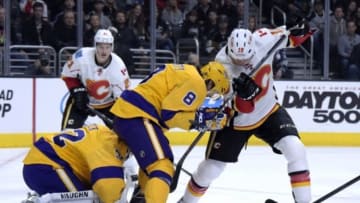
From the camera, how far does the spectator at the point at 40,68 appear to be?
8992mm

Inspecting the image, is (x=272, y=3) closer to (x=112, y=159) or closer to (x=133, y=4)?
(x=133, y=4)

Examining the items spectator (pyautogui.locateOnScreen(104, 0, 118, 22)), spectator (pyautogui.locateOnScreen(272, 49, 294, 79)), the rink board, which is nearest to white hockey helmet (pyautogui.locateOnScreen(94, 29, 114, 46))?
the rink board

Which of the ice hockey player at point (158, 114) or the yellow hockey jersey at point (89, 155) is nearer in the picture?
the ice hockey player at point (158, 114)

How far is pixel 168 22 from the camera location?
10172 millimetres

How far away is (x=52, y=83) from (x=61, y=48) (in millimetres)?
828

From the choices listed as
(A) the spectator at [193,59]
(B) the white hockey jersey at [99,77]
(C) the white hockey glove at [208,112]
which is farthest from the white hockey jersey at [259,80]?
(A) the spectator at [193,59]

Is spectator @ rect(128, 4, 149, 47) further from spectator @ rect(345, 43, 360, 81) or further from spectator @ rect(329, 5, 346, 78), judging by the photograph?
spectator @ rect(345, 43, 360, 81)

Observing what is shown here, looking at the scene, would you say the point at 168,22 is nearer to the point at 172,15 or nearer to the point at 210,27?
the point at 172,15

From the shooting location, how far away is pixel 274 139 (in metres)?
4.62

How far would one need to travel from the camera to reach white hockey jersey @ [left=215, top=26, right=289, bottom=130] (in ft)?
15.0

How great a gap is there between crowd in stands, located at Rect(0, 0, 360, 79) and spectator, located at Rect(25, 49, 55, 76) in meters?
0.34

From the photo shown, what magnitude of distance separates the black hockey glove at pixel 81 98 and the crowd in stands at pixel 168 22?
3.61m

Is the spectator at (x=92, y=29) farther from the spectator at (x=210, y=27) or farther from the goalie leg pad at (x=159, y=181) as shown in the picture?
the goalie leg pad at (x=159, y=181)

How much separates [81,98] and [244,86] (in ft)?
5.55
